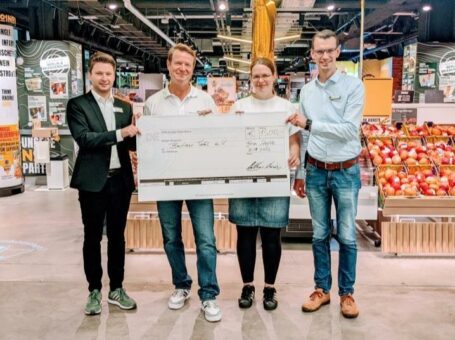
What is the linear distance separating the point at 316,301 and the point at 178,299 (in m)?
0.88

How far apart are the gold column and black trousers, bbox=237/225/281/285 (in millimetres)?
1839

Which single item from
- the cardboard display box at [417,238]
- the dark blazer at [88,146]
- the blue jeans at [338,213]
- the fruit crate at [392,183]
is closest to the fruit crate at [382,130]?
the fruit crate at [392,183]

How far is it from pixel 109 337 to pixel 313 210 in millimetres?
1419

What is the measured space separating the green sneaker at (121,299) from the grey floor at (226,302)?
5 cm

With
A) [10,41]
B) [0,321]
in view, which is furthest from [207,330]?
[10,41]

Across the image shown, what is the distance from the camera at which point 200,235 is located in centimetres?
323

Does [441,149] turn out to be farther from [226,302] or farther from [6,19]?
[6,19]

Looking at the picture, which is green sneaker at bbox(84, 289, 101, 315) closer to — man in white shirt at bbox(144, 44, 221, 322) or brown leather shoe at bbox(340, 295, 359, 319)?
man in white shirt at bbox(144, 44, 221, 322)

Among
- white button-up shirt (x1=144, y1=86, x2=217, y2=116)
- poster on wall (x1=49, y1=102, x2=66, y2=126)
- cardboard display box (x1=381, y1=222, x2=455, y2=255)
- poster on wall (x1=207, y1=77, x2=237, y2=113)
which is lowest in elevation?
cardboard display box (x1=381, y1=222, x2=455, y2=255)

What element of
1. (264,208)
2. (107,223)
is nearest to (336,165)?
(264,208)

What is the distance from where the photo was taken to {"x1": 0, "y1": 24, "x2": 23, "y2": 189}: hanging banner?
25.6 ft

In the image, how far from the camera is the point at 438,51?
10.8m

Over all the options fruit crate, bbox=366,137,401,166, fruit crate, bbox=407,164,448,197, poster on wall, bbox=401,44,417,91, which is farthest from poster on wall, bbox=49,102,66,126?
poster on wall, bbox=401,44,417,91

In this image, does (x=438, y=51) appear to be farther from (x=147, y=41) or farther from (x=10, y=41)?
(x=147, y=41)
